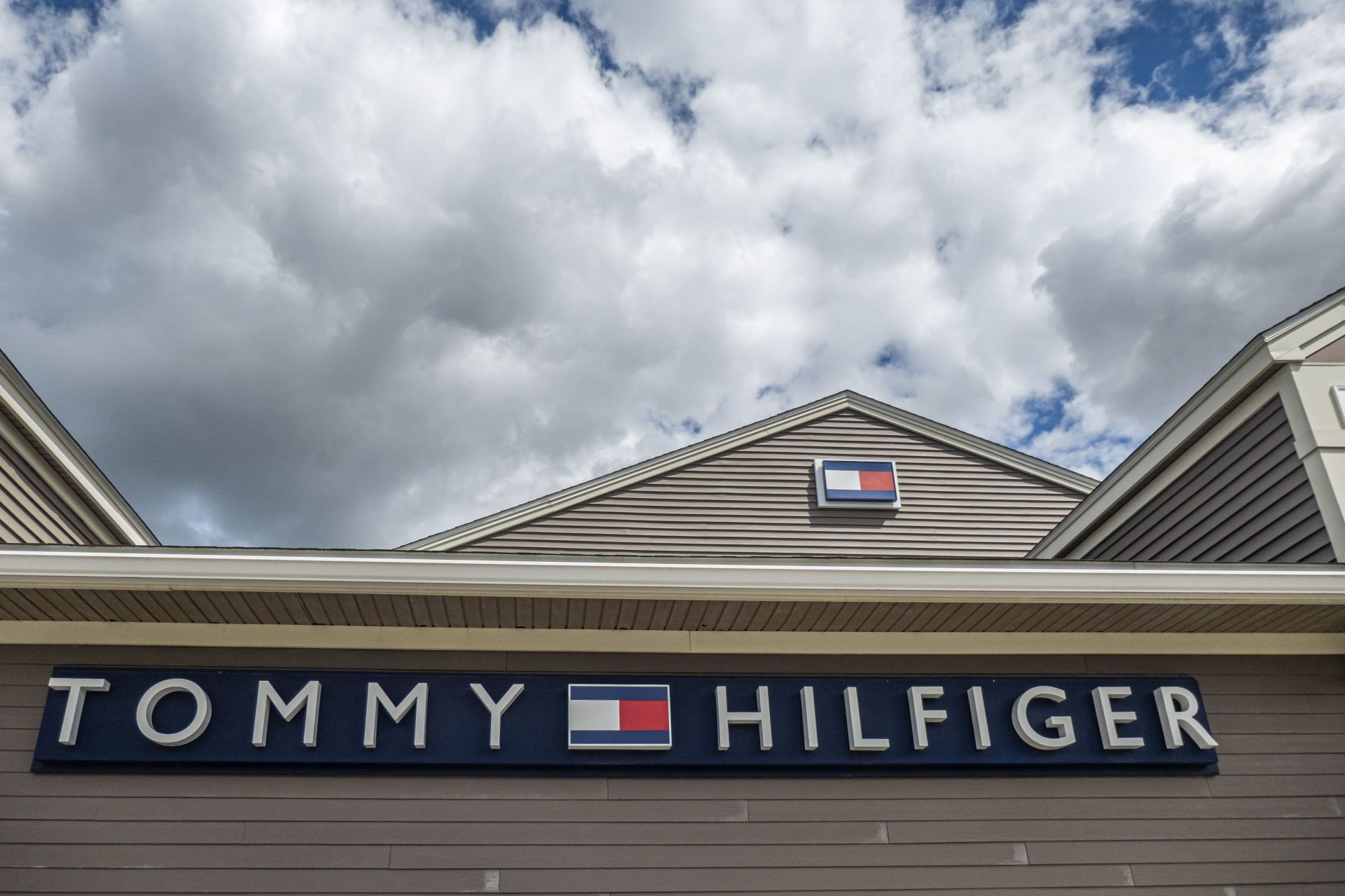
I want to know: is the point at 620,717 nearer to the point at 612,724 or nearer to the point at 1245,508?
the point at 612,724

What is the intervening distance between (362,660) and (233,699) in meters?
0.71

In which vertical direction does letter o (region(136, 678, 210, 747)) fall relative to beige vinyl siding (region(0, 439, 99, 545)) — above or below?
below

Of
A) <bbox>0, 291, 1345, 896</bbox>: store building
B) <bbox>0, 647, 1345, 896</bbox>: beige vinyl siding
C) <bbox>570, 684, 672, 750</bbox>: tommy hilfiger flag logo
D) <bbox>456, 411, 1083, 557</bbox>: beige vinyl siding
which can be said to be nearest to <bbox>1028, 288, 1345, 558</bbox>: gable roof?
<bbox>0, 291, 1345, 896</bbox>: store building

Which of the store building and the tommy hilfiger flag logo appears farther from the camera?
the tommy hilfiger flag logo

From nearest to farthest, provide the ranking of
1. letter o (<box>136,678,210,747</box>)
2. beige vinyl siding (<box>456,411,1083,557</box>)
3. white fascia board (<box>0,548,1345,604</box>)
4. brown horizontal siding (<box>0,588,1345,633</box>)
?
white fascia board (<box>0,548,1345,604</box>)
letter o (<box>136,678,210,747</box>)
brown horizontal siding (<box>0,588,1345,633</box>)
beige vinyl siding (<box>456,411,1083,557</box>)

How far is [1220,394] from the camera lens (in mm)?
7191

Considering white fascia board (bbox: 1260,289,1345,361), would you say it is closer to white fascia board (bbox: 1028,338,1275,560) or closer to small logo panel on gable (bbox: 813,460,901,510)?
white fascia board (bbox: 1028,338,1275,560)

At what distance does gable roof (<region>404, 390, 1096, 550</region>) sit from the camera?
12.2 metres

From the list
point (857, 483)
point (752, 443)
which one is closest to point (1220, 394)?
point (857, 483)

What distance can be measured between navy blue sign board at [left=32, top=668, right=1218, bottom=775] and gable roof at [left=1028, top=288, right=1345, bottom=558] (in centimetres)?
242

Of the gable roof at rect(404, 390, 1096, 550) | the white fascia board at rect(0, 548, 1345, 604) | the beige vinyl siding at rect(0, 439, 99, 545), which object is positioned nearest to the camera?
the white fascia board at rect(0, 548, 1345, 604)

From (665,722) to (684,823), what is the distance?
0.55 m

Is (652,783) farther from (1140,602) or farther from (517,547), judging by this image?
(517,547)

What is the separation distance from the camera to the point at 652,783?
5379 millimetres
